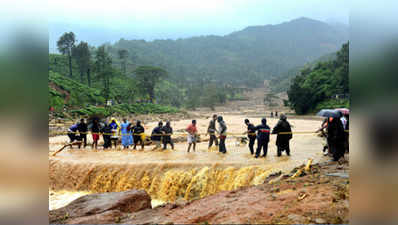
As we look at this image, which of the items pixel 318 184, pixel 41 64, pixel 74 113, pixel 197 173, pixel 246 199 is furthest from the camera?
pixel 74 113

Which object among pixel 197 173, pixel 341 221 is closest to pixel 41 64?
pixel 341 221

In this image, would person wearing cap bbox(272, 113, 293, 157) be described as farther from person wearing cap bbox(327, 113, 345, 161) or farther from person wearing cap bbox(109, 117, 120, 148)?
person wearing cap bbox(109, 117, 120, 148)

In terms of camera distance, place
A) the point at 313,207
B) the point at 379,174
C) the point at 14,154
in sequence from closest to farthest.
A: the point at 14,154 → the point at 379,174 → the point at 313,207

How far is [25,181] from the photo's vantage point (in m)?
2.13

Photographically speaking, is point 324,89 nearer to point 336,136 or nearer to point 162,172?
point 336,136

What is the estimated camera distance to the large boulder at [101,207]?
5.14 meters

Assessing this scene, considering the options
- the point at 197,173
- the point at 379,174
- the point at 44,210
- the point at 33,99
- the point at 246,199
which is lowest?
the point at 197,173

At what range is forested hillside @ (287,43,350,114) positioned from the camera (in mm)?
40406

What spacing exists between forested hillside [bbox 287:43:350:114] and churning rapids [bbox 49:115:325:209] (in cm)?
3415

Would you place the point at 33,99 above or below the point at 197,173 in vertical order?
above

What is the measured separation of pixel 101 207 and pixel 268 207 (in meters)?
3.68

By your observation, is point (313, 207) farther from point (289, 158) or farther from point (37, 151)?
A: point (289, 158)

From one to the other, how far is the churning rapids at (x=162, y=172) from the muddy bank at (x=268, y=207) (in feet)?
8.50

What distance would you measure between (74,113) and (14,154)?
1493 inches
